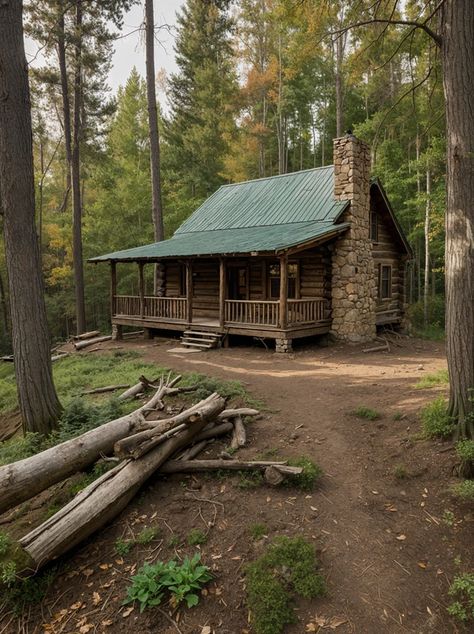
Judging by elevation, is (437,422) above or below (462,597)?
above

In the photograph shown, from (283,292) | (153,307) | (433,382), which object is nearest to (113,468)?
(433,382)

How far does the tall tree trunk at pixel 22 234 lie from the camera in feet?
21.6

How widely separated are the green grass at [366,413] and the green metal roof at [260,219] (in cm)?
602

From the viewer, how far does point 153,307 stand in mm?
17516

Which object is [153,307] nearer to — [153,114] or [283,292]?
[283,292]

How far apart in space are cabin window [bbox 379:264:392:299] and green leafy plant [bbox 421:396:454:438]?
39.1ft

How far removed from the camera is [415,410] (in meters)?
6.91

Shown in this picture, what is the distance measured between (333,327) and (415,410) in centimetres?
830

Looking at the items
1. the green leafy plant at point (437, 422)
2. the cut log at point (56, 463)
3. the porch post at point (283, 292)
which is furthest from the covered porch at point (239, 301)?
the cut log at point (56, 463)

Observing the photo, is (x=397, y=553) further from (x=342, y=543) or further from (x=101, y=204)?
(x=101, y=204)

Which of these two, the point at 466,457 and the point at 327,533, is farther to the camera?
the point at 466,457

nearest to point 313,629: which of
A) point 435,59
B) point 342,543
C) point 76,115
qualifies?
point 342,543

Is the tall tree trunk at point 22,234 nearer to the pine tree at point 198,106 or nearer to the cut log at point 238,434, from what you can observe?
the cut log at point 238,434

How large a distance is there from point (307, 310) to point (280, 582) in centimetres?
1096
